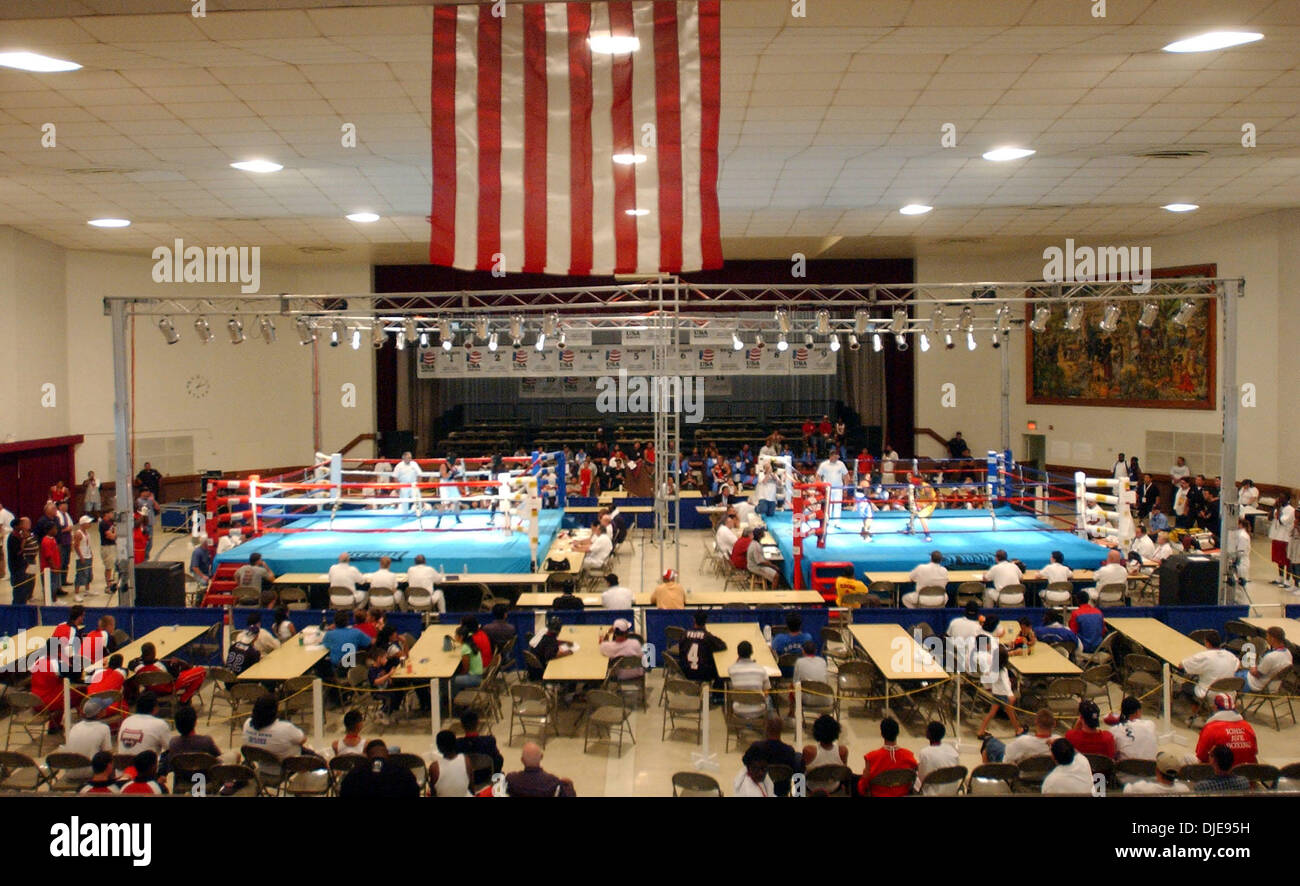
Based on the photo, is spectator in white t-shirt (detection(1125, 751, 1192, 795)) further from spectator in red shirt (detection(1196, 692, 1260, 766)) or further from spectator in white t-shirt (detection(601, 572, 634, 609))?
spectator in white t-shirt (detection(601, 572, 634, 609))

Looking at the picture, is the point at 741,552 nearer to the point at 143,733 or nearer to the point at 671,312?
the point at 143,733

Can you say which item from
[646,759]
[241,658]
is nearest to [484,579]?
[241,658]

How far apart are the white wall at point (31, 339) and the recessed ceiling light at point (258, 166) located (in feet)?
28.1

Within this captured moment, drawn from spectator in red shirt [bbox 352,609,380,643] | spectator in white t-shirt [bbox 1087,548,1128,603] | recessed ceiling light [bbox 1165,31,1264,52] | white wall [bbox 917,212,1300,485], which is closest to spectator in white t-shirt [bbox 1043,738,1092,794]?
spectator in white t-shirt [bbox 1087,548,1128,603]

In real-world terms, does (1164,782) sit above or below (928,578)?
below

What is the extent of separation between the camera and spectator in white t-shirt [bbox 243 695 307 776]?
Answer: 6824 millimetres

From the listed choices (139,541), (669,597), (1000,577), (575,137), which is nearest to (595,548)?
(669,597)

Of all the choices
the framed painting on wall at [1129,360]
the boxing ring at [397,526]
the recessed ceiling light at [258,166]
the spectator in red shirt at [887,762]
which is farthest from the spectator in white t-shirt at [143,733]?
the framed painting on wall at [1129,360]

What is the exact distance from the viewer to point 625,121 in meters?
5.63

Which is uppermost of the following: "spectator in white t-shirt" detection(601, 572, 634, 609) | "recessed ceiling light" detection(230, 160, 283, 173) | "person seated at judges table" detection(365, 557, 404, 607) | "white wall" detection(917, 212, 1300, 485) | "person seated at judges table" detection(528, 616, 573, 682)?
"recessed ceiling light" detection(230, 160, 283, 173)

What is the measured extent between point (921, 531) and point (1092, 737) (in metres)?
8.81

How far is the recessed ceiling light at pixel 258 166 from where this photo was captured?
1219 centimetres

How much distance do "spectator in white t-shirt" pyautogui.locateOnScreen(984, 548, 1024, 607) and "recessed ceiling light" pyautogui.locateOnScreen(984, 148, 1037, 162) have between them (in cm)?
557

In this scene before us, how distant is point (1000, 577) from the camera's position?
11.1m
